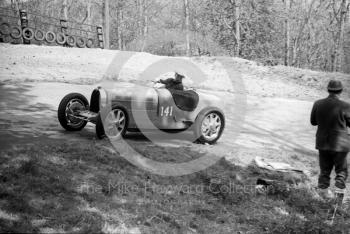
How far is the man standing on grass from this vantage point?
631cm

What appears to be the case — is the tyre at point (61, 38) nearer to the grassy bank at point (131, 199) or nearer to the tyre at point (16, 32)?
the tyre at point (16, 32)

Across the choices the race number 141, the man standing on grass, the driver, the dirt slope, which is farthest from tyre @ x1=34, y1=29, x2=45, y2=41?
the man standing on grass

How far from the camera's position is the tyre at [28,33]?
20703 millimetres

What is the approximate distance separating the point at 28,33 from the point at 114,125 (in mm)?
15522

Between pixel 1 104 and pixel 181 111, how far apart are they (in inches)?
198

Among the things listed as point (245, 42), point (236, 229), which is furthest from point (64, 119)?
point (245, 42)

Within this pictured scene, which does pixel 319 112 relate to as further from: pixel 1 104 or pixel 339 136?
pixel 1 104

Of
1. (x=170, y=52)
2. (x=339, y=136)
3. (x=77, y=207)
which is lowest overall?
(x=77, y=207)

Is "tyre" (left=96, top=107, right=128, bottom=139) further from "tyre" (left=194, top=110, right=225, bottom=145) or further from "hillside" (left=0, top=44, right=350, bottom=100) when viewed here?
"hillside" (left=0, top=44, right=350, bottom=100)

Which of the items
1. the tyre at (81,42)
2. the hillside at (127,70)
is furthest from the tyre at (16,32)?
the tyre at (81,42)

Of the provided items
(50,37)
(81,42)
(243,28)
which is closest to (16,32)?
(50,37)

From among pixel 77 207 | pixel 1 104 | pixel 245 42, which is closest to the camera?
pixel 77 207

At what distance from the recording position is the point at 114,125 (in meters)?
7.66

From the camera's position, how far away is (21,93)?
1208 cm
